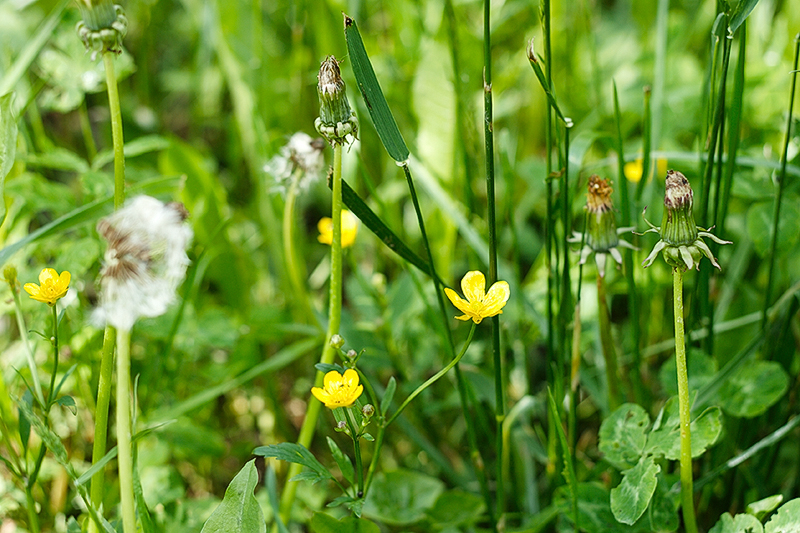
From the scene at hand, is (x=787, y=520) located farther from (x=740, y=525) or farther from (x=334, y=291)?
(x=334, y=291)

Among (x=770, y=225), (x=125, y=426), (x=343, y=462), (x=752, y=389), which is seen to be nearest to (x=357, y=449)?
(x=343, y=462)

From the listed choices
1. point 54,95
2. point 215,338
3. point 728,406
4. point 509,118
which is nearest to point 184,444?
point 215,338

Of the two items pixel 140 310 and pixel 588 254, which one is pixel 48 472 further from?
pixel 588 254

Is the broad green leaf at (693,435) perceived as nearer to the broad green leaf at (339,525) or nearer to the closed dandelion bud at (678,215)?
the closed dandelion bud at (678,215)

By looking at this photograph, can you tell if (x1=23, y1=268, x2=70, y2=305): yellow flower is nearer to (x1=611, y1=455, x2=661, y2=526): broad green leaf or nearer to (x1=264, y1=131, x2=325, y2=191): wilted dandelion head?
(x1=264, y1=131, x2=325, y2=191): wilted dandelion head

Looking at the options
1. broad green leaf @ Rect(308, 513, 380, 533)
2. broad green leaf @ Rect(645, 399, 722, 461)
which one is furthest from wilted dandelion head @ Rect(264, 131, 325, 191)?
broad green leaf @ Rect(645, 399, 722, 461)
